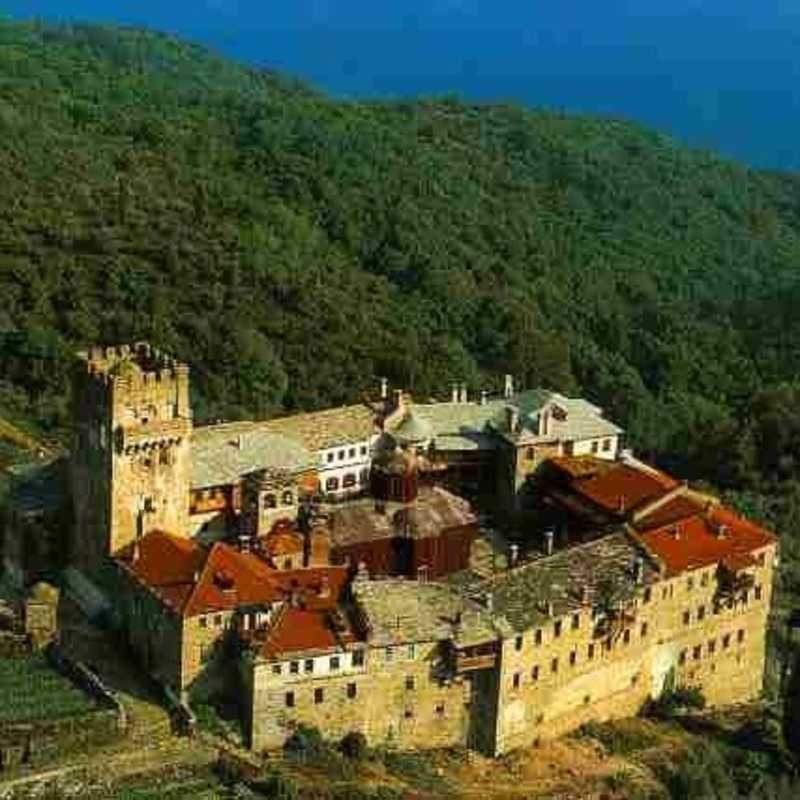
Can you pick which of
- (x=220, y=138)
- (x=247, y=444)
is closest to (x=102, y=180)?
(x=220, y=138)

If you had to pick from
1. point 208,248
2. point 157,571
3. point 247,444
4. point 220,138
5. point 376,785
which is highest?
point 220,138

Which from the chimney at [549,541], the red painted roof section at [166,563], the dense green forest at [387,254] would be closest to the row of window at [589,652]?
the chimney at [549,541]

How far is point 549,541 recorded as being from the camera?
191 ft

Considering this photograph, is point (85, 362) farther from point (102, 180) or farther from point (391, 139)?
point (391, 139)

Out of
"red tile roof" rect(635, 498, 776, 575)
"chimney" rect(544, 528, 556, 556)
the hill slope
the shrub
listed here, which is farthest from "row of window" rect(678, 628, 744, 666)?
the hill slope

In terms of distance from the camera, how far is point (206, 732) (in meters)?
49.0

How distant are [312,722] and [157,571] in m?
6.53

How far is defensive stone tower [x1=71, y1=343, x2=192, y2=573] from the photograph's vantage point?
53594 mm

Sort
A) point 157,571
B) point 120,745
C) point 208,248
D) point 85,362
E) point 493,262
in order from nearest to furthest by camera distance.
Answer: point 120,745
point 157,571
point 85,362
point 208,248
point 493,262

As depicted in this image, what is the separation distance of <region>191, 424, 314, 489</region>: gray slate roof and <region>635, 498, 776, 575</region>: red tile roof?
38.3ft

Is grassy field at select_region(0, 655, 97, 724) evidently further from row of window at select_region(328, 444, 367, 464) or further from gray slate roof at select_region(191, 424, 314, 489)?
row of window at select_region(328, 444, 367, 464)

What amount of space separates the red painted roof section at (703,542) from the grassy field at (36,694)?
60.4 feet

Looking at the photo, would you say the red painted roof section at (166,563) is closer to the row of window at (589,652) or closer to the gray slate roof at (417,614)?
the gray slate roof at (417,614)

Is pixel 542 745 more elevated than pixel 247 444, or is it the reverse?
pixel 247 444
